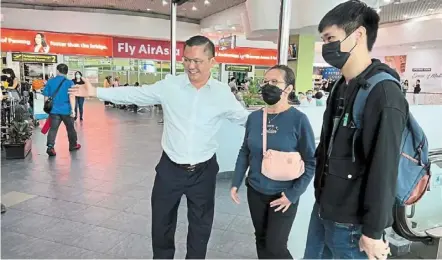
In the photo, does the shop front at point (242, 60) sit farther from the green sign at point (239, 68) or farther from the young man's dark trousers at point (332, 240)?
the young man's dark trousers at point (332, 240)

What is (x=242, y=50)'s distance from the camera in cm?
2047

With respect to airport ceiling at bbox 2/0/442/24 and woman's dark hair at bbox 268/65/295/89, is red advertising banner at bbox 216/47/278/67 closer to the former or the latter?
airport ceiling at bbox 2/0/442/24

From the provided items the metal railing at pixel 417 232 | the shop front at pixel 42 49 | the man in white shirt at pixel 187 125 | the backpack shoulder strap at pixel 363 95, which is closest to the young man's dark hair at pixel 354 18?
the backpack shoulder strap at pixel 363 95

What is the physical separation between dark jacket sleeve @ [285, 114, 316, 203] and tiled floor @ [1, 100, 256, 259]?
104 cm

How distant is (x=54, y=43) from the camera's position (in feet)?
53.4

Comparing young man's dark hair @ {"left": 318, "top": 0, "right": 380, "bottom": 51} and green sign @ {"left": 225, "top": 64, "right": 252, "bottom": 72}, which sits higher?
green sign @ {"left": 225, "top": 64, "right": 252, "bottom": 72}

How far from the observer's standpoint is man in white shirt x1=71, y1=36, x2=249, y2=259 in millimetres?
2031

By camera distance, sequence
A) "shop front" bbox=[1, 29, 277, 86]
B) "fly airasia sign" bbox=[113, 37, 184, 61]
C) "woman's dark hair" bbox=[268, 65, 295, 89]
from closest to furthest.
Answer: "woman's dark hair" bbox=[268, 65, 295, 89] < "shop front" bbox=[1, 29, 277, 86] < "fly airasia sign" bbox=[113, 37, 184, 61]

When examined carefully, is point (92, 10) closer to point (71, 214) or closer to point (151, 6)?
point (151, 6)

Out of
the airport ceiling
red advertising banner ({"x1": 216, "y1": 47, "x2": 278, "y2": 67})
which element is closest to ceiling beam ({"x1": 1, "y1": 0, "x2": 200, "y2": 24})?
the airport ceiling

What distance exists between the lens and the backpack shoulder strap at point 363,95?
125 centimetres

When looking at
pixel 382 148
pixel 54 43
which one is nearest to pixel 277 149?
pixel 382 148

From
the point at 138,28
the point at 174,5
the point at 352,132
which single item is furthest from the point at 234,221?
the point at 138,28

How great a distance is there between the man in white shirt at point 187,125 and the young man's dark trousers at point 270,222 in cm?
33
